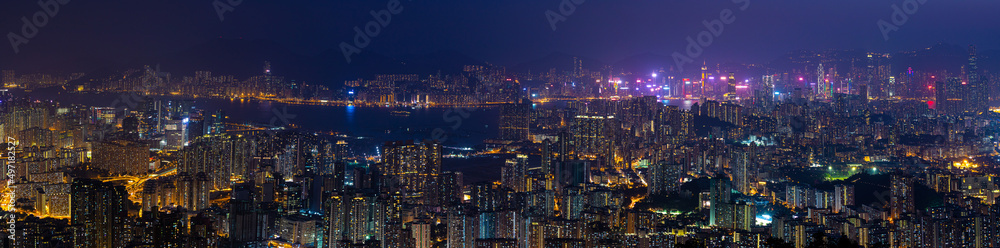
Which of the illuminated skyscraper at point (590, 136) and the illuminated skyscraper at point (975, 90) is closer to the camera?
the illuminated skyscraper at point (590, 136)

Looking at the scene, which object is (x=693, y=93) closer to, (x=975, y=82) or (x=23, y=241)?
(x=975, y=82)

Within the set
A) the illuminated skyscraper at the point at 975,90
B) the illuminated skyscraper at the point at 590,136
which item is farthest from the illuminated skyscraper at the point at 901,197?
the illuminated skyscraper at the point at 975,90

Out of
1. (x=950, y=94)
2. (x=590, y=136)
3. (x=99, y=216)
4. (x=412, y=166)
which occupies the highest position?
(x=950, y=94)

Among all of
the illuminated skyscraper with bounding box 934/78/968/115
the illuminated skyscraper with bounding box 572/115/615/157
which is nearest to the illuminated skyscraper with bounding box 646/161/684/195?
the illuminated skyscraper with bounding box 572/115/615/157

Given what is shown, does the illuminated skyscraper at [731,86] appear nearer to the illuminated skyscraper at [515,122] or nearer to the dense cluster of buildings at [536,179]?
the dense cluster of buildings at [536,179]

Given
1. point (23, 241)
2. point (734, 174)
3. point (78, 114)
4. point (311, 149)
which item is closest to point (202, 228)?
point (23, 241)

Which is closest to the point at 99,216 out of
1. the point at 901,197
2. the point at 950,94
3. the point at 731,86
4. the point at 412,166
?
the point at 412,166

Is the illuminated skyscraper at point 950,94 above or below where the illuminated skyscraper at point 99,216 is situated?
above

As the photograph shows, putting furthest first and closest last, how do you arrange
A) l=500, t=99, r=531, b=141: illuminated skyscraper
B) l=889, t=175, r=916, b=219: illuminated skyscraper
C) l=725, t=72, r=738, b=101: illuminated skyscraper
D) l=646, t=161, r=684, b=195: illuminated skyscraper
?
l=725, t=72, r=738, b=101: illuminated skyscraper → l=500, t=99, r=531, b=141: illuminated skyscraper → l=646, t=161, r=684, b=195: illuminated skyscraper → l=889, t=175, r=916, b=219: illuminated skyscraper

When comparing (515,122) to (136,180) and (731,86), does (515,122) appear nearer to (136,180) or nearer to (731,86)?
(136,180)

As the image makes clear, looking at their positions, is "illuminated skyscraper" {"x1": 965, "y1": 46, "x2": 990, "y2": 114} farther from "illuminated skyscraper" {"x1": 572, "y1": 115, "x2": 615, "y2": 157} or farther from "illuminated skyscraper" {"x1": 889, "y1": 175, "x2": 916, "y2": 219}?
"illuminated skyscraper" {"x1": 889, "y1": 175, "x2": 916, "y2": 219}

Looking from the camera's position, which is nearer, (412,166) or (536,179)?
(536,179)
